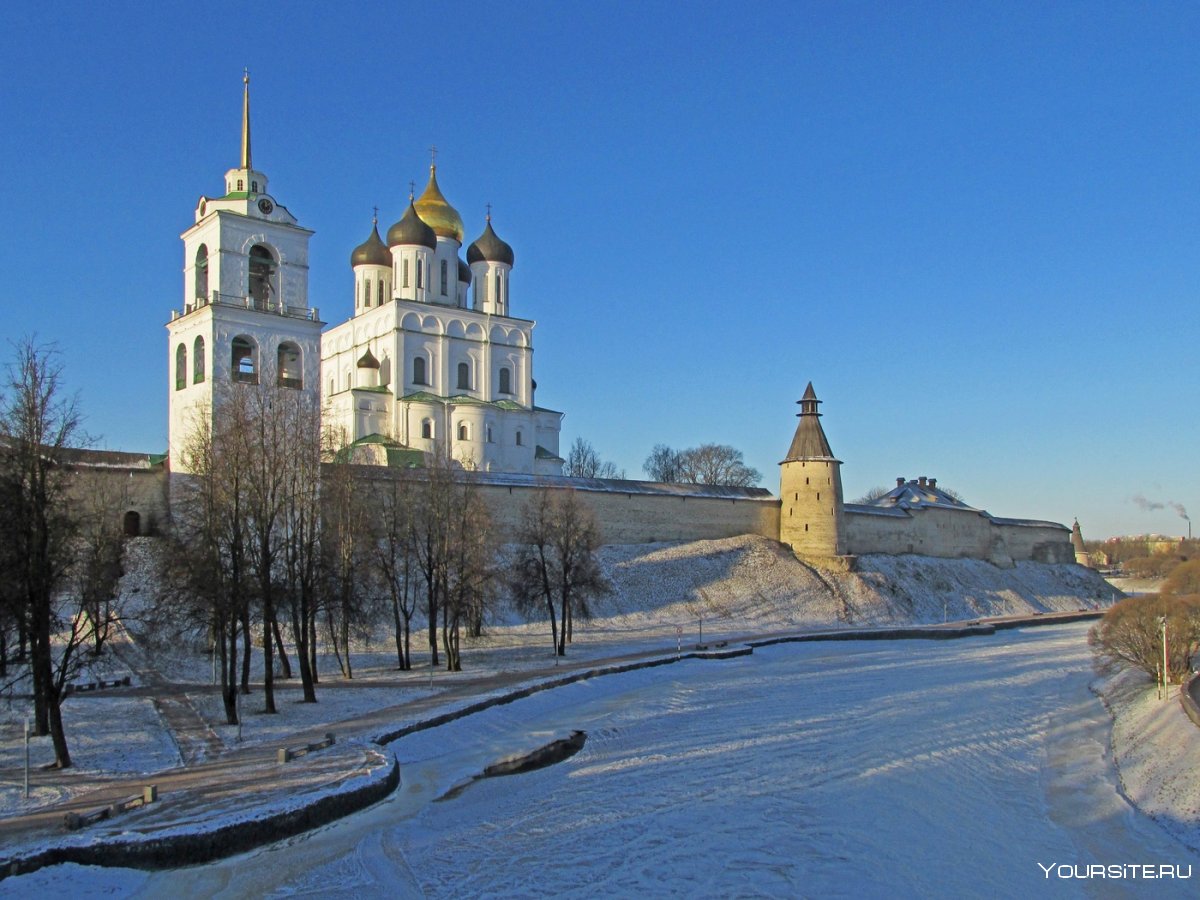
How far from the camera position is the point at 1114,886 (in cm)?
1085

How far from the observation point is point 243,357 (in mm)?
27656

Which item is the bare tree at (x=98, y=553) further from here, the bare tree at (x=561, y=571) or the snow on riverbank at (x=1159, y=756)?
the snow on riverbank at (x=1159, y=756)

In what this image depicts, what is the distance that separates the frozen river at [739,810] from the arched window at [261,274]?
13.3 m

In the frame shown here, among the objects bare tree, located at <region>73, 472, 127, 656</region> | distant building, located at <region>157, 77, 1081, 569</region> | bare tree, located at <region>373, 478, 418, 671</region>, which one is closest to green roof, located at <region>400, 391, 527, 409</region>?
distant building, located at <region>157, 77, 1081, 569</region>

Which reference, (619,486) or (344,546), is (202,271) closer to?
(344,546)

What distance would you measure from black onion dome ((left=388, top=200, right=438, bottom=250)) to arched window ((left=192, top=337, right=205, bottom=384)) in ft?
47.6

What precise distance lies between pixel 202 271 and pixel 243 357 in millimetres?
2420

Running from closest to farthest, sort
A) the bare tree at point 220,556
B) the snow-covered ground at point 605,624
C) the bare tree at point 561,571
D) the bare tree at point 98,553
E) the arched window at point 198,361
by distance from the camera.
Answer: the bare tree at point 98,553 < the snow-covered ground at point 605,624 < the bare tree at point 220,556 < the bare tree at point 561,571 < the arched window at point 198,361

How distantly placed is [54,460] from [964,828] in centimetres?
1122

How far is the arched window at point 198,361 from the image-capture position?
1061 inches

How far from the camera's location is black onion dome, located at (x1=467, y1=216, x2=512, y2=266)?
4250 centimetres

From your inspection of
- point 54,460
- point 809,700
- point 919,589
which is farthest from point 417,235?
point 54,460

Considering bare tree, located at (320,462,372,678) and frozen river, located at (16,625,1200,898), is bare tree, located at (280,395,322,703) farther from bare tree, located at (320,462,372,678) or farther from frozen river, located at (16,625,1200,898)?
frozen river, located at (16,625,1200,898)

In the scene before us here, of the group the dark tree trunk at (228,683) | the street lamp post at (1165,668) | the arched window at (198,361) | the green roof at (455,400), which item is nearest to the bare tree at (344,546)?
the dark tree trunk at (228,683)
